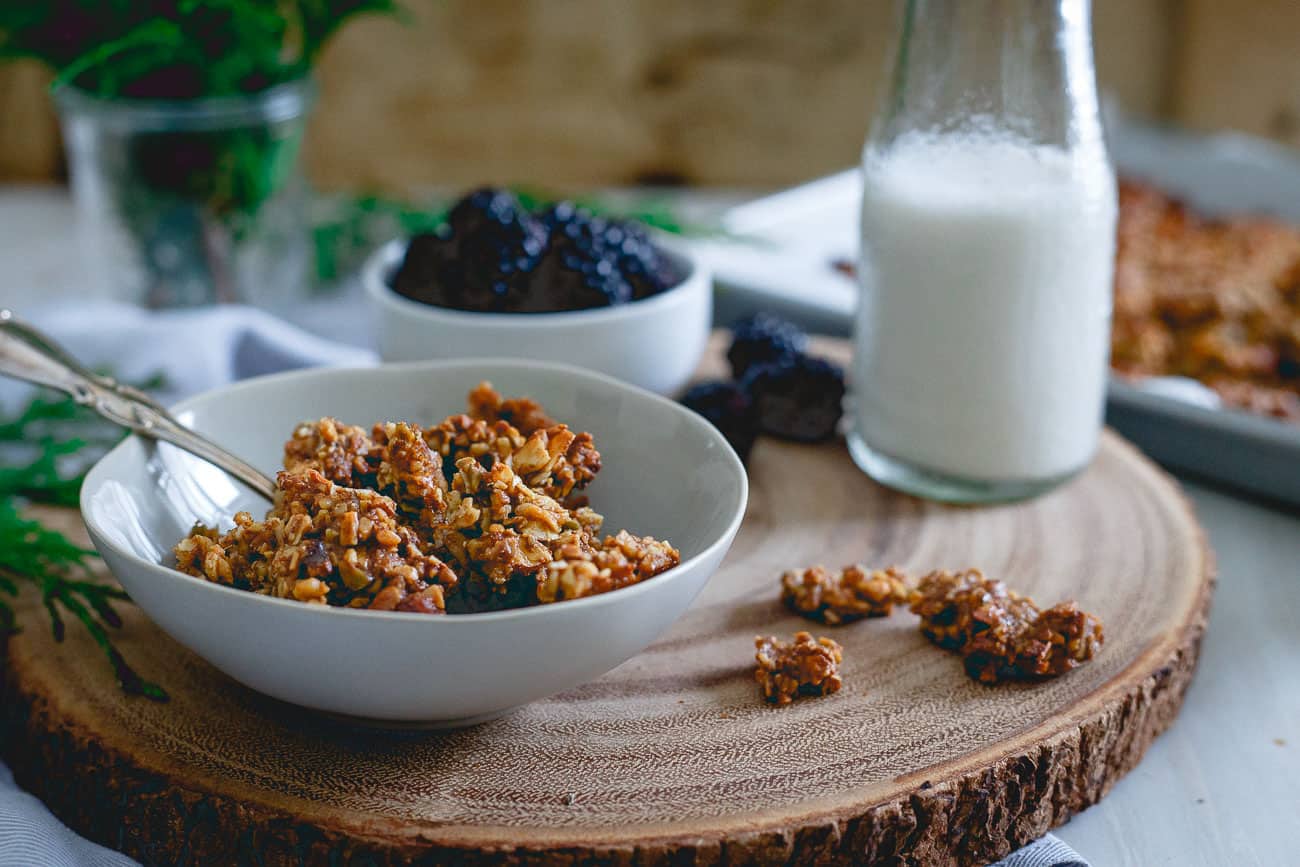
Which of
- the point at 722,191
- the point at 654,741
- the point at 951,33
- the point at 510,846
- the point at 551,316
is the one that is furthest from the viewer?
the point at 722,191

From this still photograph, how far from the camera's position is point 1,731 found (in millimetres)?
943

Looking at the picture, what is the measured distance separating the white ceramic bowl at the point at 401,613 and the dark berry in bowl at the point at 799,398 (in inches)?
12.3

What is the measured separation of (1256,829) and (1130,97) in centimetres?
242

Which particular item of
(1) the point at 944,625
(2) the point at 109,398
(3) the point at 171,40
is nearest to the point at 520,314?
(2) the point at 109,398

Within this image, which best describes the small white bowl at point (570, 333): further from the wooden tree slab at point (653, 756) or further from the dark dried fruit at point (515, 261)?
the wooden tree slab at point (653, 756)

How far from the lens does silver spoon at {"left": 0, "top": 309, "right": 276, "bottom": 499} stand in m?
0.95

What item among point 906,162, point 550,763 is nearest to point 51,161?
point 906,162

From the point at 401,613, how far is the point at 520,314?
53cm

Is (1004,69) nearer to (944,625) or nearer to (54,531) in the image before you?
(944,625)

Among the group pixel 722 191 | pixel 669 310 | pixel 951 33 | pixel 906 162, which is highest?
pixel 951 33

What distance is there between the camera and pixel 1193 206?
8.25 ft

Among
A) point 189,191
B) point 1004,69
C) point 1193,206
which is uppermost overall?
point 1004,69

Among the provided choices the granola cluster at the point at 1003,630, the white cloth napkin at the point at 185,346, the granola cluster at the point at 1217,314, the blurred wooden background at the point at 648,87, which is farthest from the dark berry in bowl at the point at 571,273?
the blurred wooden background at the point at 648,87

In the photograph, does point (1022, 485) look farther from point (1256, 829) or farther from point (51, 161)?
point (51, 161)
